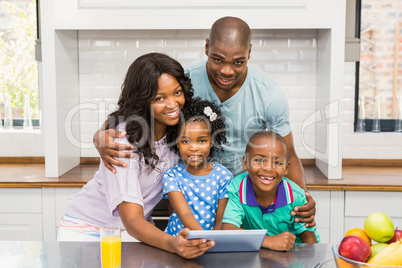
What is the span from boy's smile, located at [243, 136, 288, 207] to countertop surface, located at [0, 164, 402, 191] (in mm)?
1069

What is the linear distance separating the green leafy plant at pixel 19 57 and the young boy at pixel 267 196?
2.40 meters

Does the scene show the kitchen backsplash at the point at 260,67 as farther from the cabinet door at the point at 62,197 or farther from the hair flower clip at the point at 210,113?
the hair flower clip at the point at 210,113

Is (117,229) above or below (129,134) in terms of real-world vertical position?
Answer: below

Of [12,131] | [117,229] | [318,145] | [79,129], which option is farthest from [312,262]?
[12,131]

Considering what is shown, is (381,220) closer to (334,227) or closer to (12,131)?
(334,227)

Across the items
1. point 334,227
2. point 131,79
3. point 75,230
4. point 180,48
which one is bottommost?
point 334,227

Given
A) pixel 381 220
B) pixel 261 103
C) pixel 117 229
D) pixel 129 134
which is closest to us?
pixel 381 220

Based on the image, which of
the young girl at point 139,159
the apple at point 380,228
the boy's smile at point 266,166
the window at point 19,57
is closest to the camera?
the apple at point 380,228

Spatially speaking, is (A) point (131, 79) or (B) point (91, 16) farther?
(B) point (91, 16)

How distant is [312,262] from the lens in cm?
145

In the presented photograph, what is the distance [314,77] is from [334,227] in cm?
115

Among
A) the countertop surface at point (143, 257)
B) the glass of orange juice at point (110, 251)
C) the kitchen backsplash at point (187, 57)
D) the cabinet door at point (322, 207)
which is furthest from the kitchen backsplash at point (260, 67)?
the glass of orange juice at point (110, 251)

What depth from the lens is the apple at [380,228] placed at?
1.29m

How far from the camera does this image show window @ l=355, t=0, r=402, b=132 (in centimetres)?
355
